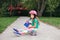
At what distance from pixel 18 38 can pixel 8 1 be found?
93.6 feet

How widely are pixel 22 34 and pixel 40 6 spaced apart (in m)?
24.4

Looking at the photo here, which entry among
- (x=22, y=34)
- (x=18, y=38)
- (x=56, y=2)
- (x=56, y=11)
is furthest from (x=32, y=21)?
(x=56, y=11)

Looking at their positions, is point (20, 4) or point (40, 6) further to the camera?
point (20, 4)

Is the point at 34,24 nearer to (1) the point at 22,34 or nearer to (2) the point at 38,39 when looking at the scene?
(1) the point at 22,34

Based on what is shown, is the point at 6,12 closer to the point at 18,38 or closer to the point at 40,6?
the point at 40,6

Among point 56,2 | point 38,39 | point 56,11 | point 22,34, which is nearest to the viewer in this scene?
point 38,39

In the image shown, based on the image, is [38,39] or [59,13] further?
[59,13]

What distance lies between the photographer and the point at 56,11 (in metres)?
37.2

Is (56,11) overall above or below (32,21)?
below

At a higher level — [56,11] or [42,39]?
[42,39]

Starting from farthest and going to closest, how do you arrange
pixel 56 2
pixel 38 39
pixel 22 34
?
1. pixel 56 2
2. pixel 22 34
3. pixel 38 39

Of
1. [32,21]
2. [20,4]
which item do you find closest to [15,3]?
[20,4]

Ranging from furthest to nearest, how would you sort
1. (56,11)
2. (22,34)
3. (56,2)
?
(56,11) < (56,2) < (22,34)

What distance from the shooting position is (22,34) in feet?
36.0
